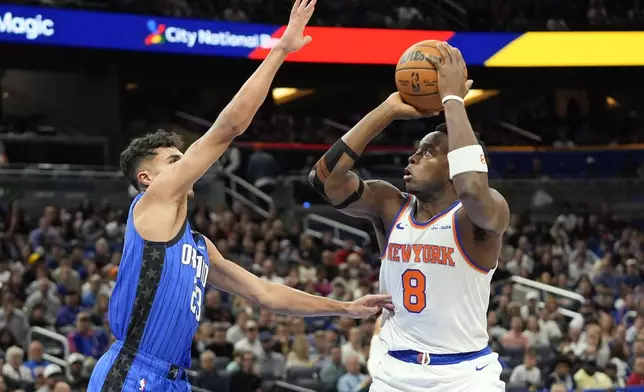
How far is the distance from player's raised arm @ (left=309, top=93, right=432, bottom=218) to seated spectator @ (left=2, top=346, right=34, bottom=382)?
6.32 m

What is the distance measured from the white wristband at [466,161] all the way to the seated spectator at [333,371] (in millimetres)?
7185

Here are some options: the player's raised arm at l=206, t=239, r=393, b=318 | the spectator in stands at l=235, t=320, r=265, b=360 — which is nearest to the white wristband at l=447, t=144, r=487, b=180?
the player's raised arm at l=206, t=239, r=393, b=318

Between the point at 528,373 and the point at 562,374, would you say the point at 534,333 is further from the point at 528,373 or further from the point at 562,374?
the point at 528,373

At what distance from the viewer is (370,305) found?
5293mm

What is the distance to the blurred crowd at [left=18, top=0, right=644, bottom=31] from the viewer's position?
71.2 feet

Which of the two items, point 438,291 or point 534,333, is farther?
point 534,333

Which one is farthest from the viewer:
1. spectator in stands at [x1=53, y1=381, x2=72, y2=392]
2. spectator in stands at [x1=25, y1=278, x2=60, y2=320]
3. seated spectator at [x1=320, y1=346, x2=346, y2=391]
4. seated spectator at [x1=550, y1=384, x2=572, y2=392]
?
spectator in stands at [x1=25, y1=278, x2=60, y2=320]

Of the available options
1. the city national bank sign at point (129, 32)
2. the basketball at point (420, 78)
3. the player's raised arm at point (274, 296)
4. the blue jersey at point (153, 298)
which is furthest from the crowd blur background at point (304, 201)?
the basketball at point (420, 78)

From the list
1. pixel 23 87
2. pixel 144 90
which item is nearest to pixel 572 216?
pixel 144 90

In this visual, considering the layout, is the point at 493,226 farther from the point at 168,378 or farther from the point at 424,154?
the point at 168,378

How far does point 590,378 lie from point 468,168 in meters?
8.17

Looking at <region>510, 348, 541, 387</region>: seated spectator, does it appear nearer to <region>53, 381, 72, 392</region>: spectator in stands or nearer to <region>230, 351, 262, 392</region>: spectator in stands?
<region>230, 351, 262, 392</region>: spectator in stands

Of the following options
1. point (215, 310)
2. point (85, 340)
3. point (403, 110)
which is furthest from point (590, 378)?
point (403, 110)

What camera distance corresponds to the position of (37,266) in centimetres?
1313
